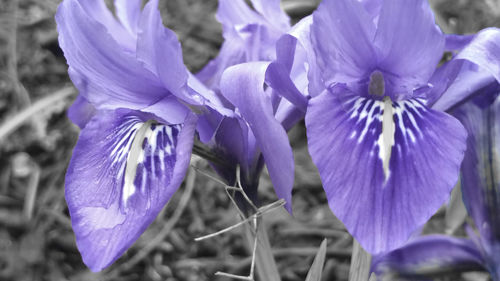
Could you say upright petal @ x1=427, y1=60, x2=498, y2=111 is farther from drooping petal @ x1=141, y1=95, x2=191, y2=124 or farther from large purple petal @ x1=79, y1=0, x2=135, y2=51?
large purple petal @ x1=79, y1=0, x2=135, y2=51

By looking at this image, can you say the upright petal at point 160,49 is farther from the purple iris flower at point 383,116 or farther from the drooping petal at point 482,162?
Answer: the drooping petal at point 482,162

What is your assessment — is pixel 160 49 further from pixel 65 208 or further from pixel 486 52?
pixel 65 208

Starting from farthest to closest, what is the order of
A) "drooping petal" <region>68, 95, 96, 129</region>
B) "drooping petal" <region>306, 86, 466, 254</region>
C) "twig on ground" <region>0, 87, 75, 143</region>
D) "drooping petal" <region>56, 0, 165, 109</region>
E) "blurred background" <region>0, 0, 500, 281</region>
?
"twig on ground" <region>0, 87, 75, 143</region>
"blurred background" <region>0, 0, 500, 281</region>
"drooping petal" <region>68, 95, 96, 129</region>
"drooping petal" <region>56, 0, 165, 109</region>
"drooping petal" <region>306, 86, 466, 254</region>

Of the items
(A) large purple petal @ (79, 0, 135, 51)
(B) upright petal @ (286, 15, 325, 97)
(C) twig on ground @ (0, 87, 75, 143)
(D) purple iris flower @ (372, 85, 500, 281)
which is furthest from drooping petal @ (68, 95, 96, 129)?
(C) twig on ground @ (0, 87, 75, 143)

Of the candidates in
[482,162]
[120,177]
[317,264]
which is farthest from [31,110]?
[482,162]

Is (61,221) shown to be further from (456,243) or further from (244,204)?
(456,243)

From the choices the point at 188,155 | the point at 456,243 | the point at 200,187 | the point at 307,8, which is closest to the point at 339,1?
the point at 188,155

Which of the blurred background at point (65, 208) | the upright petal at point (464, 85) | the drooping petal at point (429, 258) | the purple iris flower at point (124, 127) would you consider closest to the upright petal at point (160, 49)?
the purple iris flower at point (124, 127)
